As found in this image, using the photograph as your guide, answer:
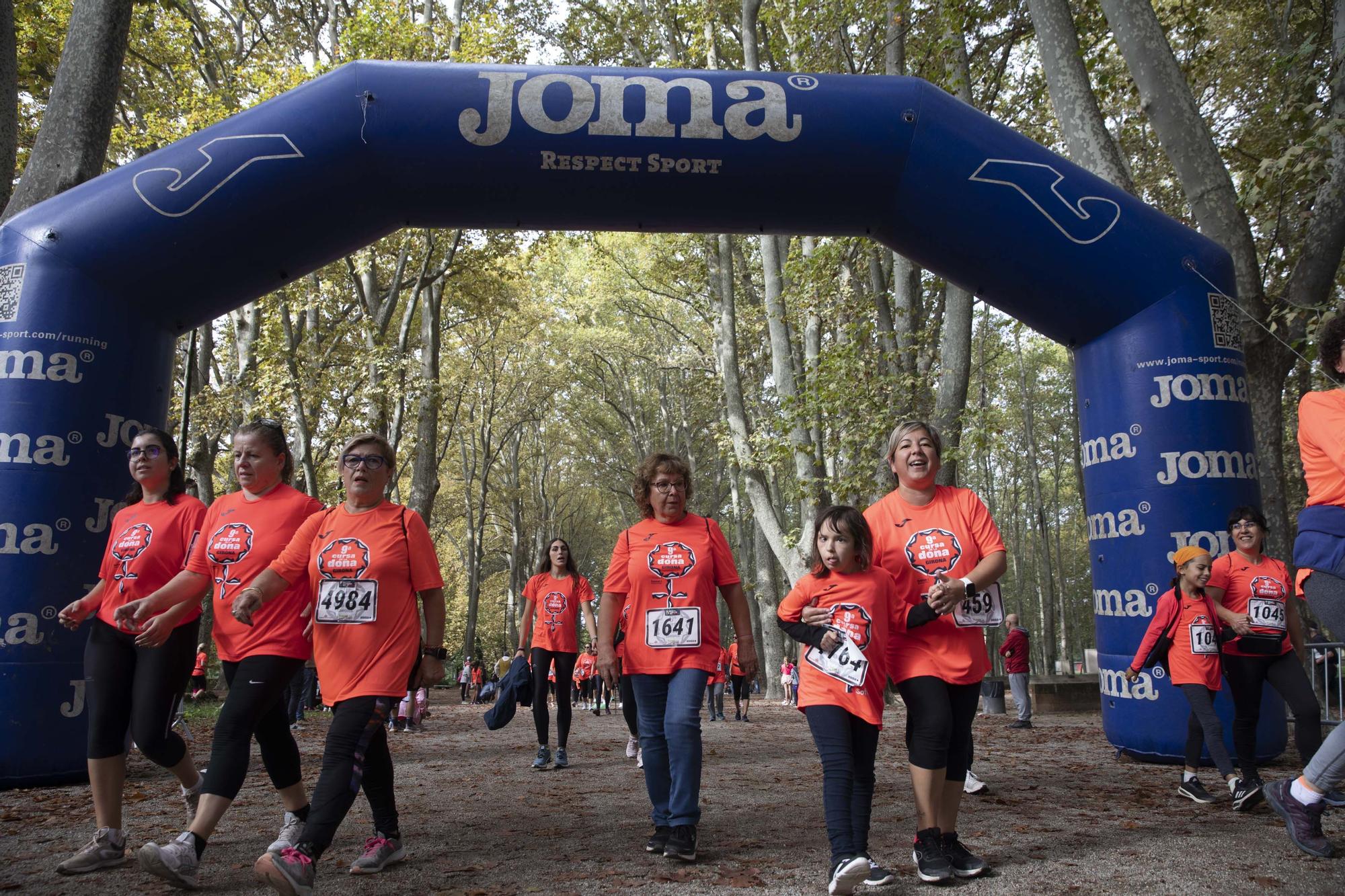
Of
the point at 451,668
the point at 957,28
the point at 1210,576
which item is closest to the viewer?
the point at 1210,576

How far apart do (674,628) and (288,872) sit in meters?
1.94

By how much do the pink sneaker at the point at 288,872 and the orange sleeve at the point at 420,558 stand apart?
Answer: 3.66ft

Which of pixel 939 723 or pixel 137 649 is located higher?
pixel 137 649

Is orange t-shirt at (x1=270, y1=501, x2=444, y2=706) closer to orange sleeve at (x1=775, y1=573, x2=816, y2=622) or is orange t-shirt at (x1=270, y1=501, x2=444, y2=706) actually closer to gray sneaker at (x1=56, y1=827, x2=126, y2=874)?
gray sneaker at (x1=56, y1=827, x2=126, y2=874)

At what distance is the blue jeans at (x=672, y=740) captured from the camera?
14.6 feet

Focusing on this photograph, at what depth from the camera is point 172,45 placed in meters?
18.0

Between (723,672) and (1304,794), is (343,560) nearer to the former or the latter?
(1304,794)

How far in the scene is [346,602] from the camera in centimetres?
406

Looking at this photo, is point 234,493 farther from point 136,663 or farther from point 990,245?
point 990,245

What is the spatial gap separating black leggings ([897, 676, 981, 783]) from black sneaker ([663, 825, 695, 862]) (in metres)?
1.05

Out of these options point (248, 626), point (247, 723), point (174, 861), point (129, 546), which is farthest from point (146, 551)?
point (174, 861)

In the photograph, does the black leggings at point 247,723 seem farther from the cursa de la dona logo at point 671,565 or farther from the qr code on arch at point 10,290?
the qr code on arch at point 10,290

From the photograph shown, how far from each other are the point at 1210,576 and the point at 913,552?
2773mm

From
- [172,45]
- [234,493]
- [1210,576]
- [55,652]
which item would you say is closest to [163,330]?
[55,652]
